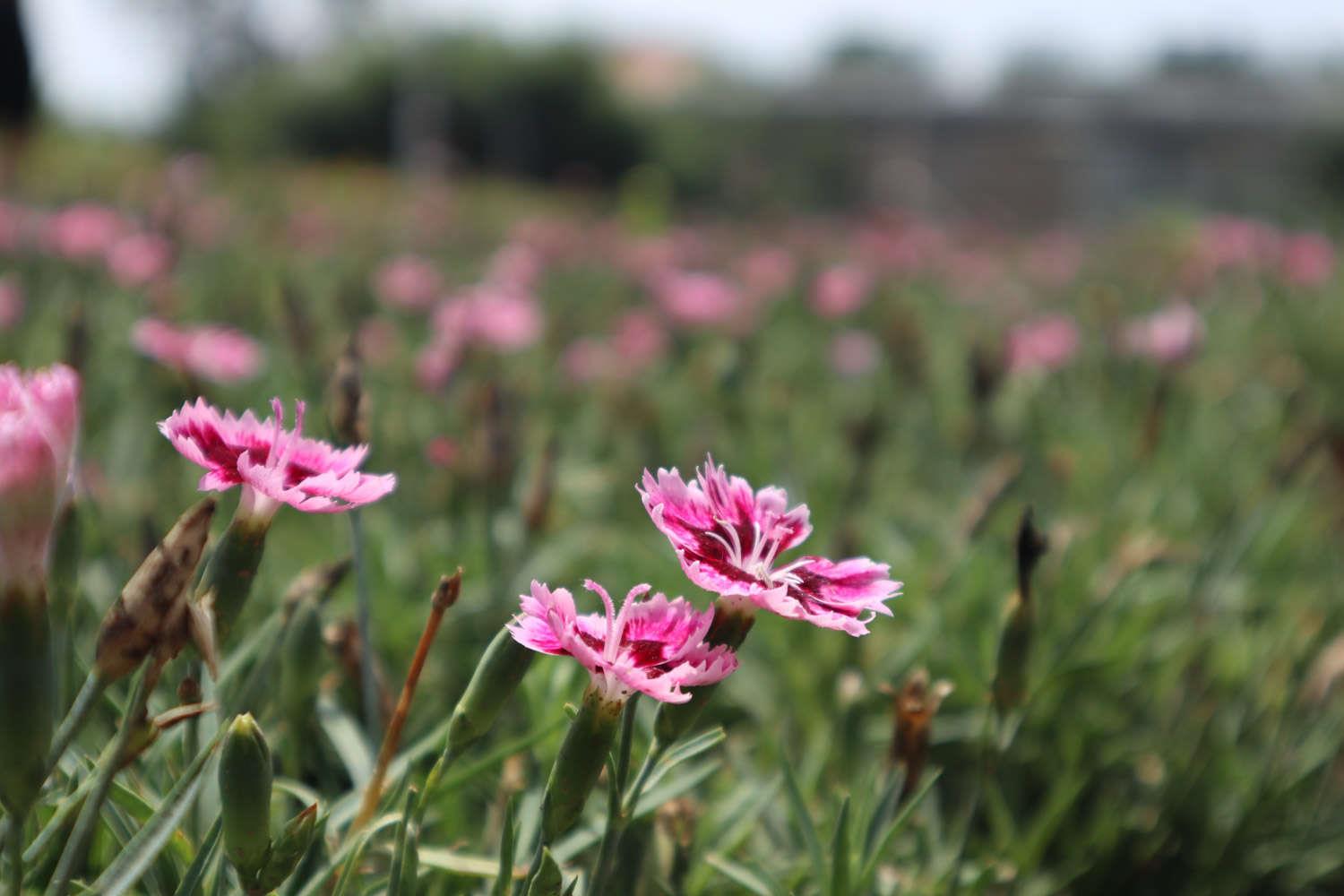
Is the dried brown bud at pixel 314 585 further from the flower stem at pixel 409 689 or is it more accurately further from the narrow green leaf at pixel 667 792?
the narrow green leaf at pixel 667 792

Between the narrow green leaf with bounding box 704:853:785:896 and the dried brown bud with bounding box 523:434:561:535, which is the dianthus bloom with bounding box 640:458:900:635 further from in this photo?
the dried brown bud with bounding box 523:434:561:535

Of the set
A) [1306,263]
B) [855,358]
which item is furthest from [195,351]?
[1306,263]

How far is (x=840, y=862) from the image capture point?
88 centimetres

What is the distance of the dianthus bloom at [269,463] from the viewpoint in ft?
2.10

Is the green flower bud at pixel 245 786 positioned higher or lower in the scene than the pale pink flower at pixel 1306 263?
higher

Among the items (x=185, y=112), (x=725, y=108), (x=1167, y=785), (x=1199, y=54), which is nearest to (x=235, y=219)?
(x=1167, y=785)

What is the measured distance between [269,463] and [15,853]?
0.23 meters

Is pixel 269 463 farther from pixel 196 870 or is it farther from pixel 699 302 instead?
pixel 699 302

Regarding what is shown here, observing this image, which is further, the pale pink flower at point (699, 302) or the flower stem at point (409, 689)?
the pale pink flower at point (699, 302)

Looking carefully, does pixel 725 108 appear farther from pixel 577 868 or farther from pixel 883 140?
pixel 577 868

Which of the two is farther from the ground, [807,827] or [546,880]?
[546,880]

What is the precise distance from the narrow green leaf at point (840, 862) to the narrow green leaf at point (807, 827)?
0.03 feet

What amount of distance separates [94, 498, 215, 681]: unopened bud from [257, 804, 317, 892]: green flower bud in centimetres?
15

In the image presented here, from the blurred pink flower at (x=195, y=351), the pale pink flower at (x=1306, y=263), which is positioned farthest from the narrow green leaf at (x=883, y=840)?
the pale pink flower at (x=1306, y=263)
